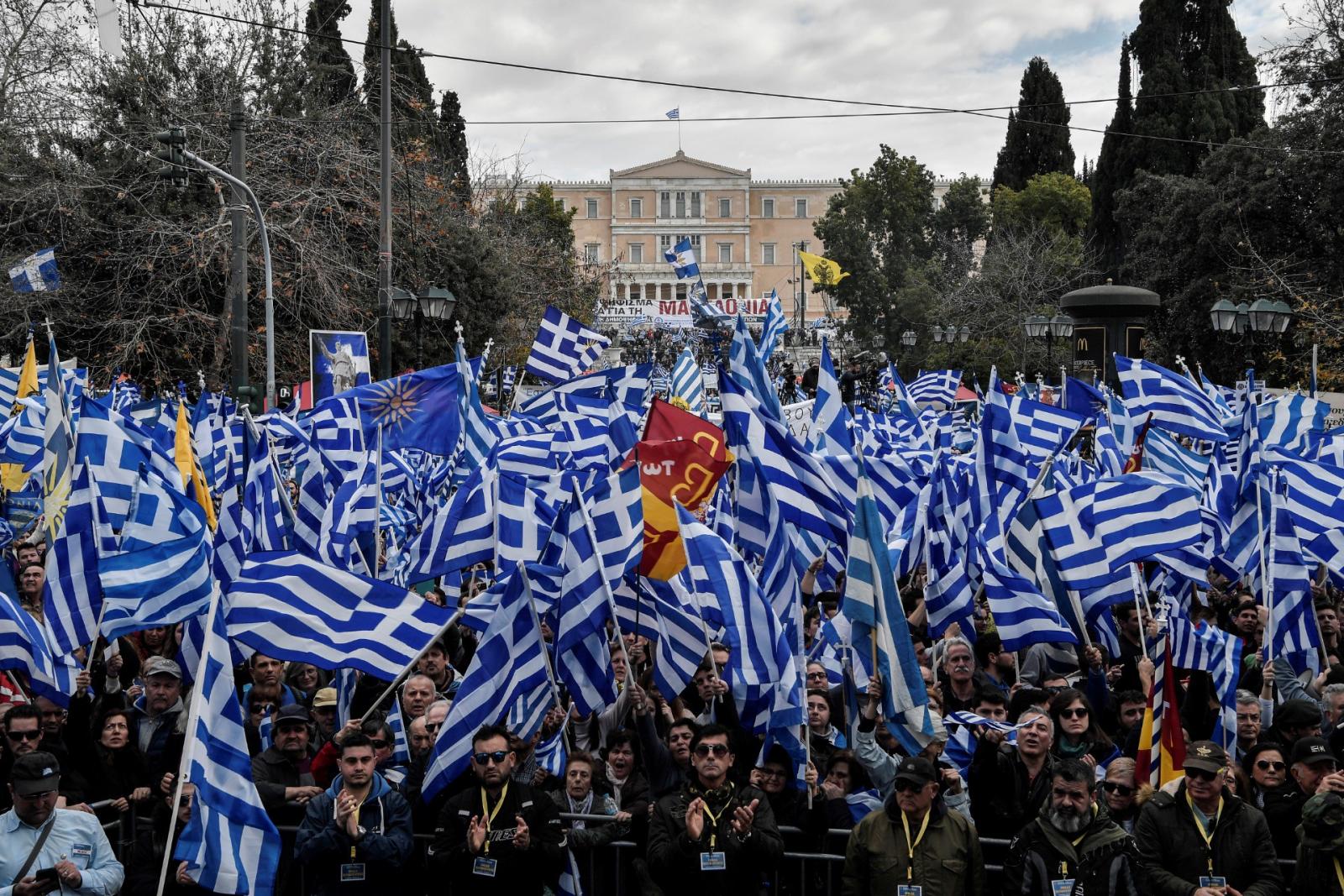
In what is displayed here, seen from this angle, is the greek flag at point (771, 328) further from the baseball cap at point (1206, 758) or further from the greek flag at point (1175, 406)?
the baseball cap at point (1206, 758)

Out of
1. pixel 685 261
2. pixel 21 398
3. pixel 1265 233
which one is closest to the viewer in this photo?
pixel 21 398

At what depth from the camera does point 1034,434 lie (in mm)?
10930

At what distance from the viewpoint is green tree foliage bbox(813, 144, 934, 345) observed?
61031mm

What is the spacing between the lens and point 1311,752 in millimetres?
5715

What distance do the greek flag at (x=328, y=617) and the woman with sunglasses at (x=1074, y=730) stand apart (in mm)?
2678

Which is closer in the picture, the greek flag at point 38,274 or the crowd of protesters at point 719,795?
the crowd of protesters at point 719,795

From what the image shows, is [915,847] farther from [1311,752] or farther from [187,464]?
[187,464]

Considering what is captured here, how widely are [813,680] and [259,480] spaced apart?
353 cm

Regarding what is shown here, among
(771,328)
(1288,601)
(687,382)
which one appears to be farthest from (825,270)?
(1288,601)

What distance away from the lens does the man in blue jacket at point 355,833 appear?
575 centimetres

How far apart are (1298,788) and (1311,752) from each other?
449 mm

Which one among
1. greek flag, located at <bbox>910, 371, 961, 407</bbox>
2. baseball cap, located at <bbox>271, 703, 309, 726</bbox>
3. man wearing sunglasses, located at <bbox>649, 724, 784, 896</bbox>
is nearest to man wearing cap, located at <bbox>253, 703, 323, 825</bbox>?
baseball cap, located at <bbox>271, 703, 309, 726</bbox>

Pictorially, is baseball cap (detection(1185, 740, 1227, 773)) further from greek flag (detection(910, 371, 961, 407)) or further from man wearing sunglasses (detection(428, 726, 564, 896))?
greek flag (detection(910, 371, 961, 407))

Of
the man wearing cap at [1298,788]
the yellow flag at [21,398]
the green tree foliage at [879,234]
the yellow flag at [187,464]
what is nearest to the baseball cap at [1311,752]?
the man wearing cap at [1298,788]
